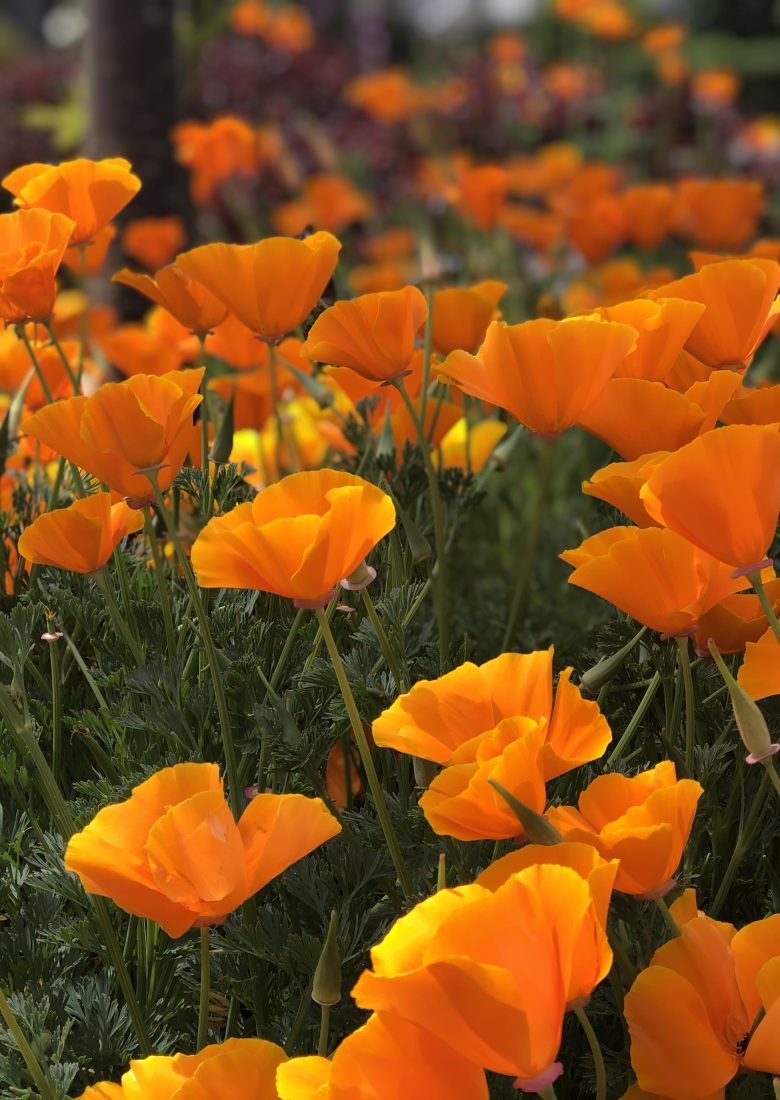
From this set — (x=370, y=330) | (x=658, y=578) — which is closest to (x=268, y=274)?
(x=370, y=330)

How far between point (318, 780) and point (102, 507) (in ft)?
0.81

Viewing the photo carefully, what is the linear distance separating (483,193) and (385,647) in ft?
6.39

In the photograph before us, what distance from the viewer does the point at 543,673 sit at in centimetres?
85

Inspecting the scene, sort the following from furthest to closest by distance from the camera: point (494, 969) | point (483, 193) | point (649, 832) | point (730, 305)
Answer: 1. point (483, 193)
2. point (730, 305)
3. point (649, 832)
4. point (494, 969)

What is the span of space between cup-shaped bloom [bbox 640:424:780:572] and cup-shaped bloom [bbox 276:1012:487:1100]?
334 mm

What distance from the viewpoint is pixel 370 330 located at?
109cm

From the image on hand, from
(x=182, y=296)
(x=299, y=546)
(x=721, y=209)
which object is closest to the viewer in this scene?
(x=299, y=546)

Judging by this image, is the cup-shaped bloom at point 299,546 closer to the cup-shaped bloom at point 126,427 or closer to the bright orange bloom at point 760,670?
the cup-shaped bloom at point 126,427

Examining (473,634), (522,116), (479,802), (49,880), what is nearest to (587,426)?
(479,802)

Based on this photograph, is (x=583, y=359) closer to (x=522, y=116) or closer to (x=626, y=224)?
(x=626, y=224)

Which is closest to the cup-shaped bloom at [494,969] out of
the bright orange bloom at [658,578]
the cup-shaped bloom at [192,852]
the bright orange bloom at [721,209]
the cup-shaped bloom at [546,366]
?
the cup-shaped bloom at [192,852]

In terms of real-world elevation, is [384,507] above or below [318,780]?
above

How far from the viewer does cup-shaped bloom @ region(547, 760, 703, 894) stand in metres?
0.76

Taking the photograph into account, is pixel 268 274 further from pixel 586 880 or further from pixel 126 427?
pixel 586 880
